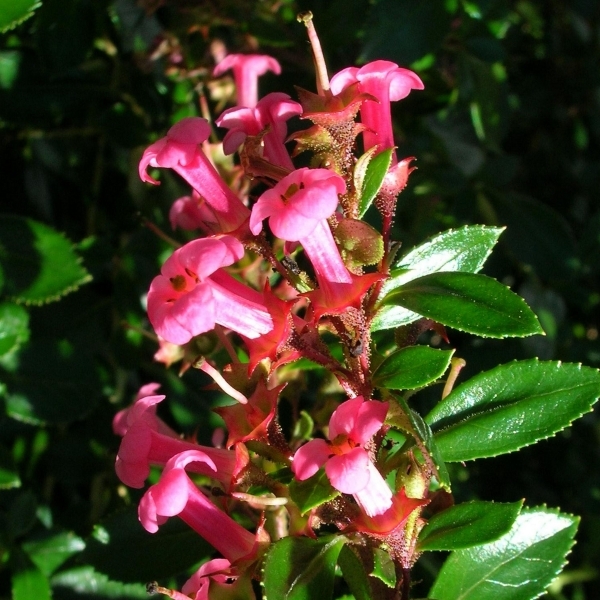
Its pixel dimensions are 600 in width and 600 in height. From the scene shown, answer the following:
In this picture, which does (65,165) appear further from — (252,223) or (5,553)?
(252,223)

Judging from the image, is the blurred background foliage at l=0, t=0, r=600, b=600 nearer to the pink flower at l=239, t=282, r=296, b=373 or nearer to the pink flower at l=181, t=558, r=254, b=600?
the pink flower at l=181, t=558, r=254, b=600

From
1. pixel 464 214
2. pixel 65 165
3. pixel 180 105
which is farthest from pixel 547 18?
pixel 65 165

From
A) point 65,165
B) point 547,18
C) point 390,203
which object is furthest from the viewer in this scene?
point 547,18

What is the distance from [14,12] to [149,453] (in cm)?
73

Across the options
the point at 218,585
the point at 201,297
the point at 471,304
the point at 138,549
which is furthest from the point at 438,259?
the point at 138,549

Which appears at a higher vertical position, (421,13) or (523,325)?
(421,13)

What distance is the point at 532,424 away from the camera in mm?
973

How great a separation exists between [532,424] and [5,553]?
3.24ft

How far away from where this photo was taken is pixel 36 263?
56.3 inches

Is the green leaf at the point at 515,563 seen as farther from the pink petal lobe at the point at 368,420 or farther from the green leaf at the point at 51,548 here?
the green leaf at the point at 51,548

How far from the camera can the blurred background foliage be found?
1.43m

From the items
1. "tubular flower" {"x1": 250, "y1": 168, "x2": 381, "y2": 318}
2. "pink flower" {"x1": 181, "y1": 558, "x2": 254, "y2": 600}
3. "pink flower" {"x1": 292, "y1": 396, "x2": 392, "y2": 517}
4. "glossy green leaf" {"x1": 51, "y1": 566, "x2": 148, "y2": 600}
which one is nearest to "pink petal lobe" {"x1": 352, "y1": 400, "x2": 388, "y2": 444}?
"pink flower" {"x1": 292, "y1": 396, "x2": 392, "y2": 517}

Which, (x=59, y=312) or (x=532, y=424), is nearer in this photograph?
(x=532, y=424)

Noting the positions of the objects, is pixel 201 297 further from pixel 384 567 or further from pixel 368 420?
pixel 384 567
